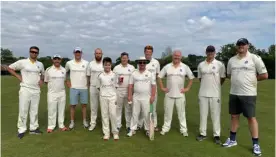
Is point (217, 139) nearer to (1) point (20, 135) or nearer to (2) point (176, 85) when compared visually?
(2) point (176, 85)

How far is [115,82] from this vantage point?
7.07m

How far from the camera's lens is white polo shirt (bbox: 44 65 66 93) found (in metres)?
7.34

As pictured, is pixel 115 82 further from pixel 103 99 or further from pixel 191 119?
pixel 191 119

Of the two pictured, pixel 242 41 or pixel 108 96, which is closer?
pixel 242 41

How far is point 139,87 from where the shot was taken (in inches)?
270

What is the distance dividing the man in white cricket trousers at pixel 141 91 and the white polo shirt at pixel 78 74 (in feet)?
5.05

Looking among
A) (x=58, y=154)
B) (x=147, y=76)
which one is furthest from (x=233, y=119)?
(x=58, y=154)

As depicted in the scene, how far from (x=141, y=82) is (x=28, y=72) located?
10.2 ft

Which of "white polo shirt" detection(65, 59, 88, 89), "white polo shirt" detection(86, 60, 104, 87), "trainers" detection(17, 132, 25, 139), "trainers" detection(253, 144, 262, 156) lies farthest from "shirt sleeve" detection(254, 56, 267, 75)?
"trainers" detection(17, 132, 25, 139)

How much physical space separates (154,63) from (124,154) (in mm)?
2982

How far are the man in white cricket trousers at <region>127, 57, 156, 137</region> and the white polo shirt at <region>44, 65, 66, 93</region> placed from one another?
80.7 inches

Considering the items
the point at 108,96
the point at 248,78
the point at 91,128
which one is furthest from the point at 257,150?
the point at 91,128

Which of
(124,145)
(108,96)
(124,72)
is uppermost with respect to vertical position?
(124,72)

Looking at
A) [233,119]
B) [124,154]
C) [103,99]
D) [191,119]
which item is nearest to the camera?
[124,154]
